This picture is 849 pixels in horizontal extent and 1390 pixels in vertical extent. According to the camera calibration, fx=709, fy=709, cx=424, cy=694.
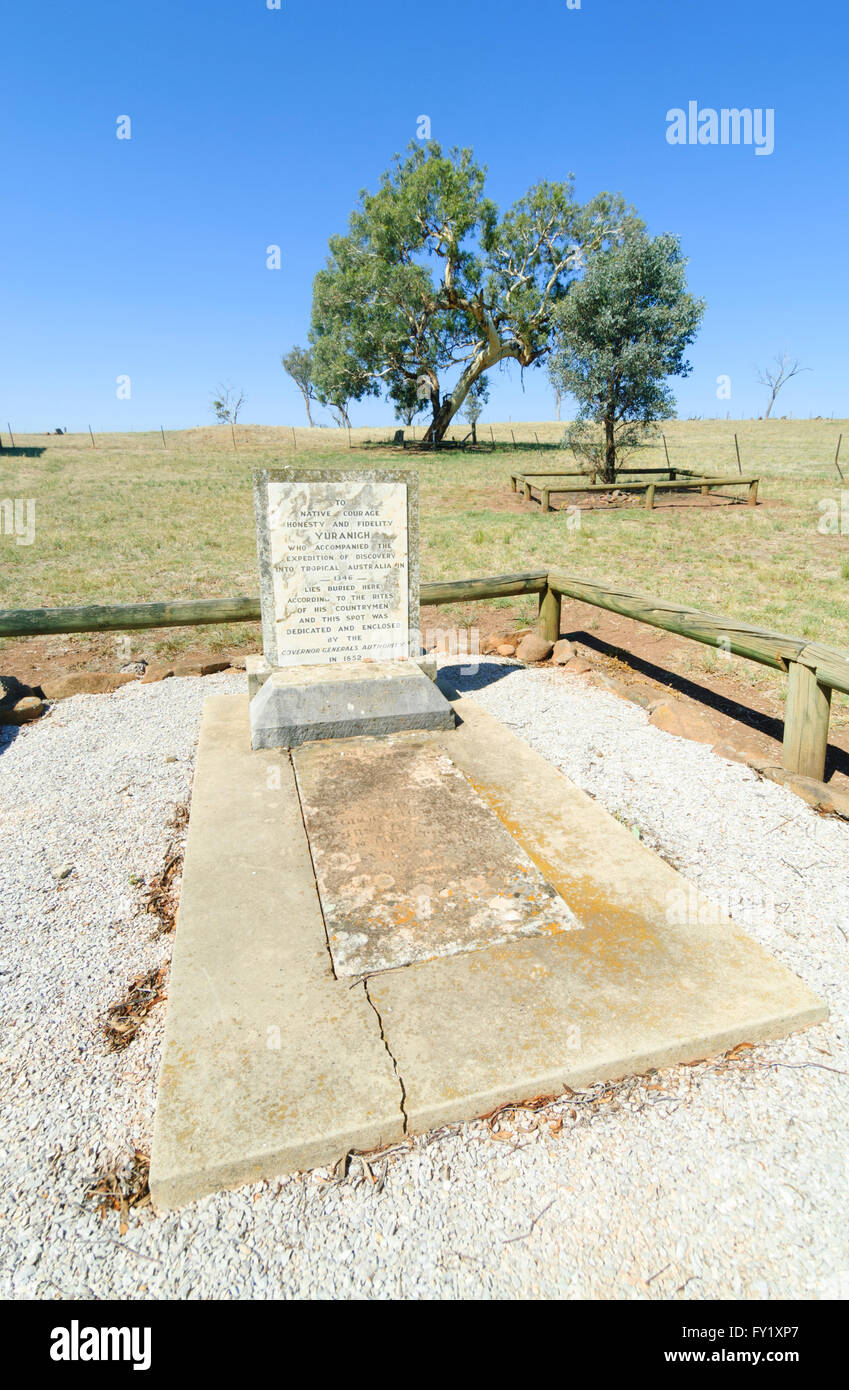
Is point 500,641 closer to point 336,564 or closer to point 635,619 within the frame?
point 635,619

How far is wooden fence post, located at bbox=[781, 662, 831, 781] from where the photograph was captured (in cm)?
444

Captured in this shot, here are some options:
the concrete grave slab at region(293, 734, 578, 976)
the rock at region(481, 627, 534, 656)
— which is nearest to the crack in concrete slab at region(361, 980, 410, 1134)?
the concrete grave slab at region(293, 734, 578, 976)

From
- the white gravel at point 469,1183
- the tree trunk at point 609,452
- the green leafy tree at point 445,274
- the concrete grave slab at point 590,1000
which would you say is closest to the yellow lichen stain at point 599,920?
the concrete grave slab at point 590,1000

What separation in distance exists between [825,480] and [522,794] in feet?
71.4

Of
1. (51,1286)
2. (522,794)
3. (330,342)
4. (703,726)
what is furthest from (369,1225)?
(330,342)

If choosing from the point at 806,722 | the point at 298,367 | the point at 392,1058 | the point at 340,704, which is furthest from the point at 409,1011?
the point at 298,367

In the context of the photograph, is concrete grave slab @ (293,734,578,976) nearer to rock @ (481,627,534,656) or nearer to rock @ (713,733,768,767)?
rock @ (713,733,768,767)

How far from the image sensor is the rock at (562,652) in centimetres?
720

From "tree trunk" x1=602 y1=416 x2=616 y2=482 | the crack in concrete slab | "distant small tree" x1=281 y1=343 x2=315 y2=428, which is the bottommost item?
the crack in concrete slab

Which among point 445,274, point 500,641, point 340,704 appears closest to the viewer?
point 340,704

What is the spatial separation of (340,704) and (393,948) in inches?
89.6

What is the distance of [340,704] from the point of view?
4.77 metres

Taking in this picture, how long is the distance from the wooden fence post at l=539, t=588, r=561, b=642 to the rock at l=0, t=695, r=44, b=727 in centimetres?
488

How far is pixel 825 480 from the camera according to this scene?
21.1 meters
